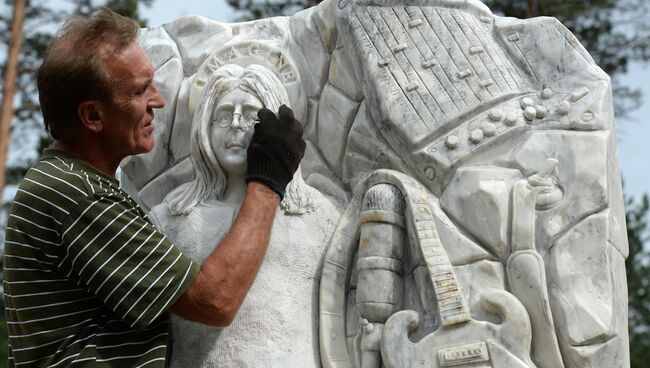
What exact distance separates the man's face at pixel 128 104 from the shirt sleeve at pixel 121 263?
291 mm

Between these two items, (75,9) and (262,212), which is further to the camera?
(75,9)

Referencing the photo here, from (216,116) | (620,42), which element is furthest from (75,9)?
(216,116)

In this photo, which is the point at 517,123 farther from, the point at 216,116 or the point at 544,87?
the point at 216,116

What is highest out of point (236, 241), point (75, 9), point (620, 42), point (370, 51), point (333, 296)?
point (370, 51)

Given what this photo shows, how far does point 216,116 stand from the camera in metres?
3.68

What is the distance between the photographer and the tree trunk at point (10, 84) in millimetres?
9633

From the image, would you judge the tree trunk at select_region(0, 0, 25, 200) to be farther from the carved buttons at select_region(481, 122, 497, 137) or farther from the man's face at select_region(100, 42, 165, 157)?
the carved buttons at select_region(481, 122, 497, 137)

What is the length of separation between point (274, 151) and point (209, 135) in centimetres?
30

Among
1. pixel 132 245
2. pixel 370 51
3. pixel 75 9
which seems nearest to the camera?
pixel 132 245

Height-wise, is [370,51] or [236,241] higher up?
[370,51]

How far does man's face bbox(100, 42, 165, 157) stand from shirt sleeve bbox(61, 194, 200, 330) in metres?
0.29

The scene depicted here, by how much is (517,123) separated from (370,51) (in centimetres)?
52

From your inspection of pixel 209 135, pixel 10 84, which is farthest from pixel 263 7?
pixel 209 135

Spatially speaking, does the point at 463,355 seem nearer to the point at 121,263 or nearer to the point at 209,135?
the point at 121,263
